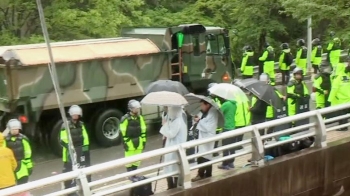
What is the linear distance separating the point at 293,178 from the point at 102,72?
582 cm

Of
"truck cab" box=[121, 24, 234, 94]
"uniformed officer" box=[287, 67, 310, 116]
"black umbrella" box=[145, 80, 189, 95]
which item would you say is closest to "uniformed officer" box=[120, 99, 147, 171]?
"black umbrella" box=[145, 80, 189, 95]

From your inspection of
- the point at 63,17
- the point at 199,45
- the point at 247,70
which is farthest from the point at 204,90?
the point at 63,17

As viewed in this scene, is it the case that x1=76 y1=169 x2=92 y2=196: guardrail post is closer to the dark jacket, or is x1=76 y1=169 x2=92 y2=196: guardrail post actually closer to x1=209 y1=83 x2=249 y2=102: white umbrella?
x1=209 y1=83 x2=249 y2=102: white umbrella

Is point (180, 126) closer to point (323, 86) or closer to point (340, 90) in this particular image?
point (340, 90)

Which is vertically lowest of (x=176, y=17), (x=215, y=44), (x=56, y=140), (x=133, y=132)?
(x=56, y=140)

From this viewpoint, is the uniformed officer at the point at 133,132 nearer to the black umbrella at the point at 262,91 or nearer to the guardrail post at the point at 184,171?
the black umbrella at the point at 262,91

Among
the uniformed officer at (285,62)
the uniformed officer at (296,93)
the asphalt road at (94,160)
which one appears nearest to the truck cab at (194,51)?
the asphalt road at (94,160)

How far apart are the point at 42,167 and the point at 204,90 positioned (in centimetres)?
550

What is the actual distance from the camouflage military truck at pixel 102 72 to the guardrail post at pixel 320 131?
18.1ft

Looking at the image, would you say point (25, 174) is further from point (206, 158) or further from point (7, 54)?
point (7, 54)

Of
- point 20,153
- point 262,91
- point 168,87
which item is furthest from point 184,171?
point 20,153

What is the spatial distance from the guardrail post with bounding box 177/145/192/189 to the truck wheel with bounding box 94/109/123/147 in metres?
6.24

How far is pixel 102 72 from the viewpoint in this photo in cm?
1348

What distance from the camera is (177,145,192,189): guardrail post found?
7336 millimetres
